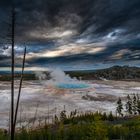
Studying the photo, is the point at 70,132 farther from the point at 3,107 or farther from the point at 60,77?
the point at 60,77

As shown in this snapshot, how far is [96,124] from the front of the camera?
10.6 metres

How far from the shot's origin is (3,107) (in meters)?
35.4

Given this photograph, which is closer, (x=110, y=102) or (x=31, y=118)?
(x=31, y=118)

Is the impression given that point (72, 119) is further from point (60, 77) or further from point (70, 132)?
point (60, 77)

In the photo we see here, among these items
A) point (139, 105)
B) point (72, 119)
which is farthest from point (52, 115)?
point (139, 105)

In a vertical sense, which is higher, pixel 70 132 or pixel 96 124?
pixel 96 124

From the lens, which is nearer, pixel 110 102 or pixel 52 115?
pixel 52 115

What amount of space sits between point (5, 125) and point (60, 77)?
69.4 meters

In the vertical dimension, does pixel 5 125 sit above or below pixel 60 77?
below

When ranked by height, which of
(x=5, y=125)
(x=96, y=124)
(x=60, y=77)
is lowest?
(x=5, y=125)

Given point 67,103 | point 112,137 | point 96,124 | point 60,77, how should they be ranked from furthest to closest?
point 60,77, point 67,103, point 112,137, point 96,124

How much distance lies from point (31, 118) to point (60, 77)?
66.4 metres

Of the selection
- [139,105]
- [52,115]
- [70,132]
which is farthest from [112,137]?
[139,105]

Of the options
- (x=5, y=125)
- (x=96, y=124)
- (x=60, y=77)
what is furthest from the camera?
(x=60, y=77)
